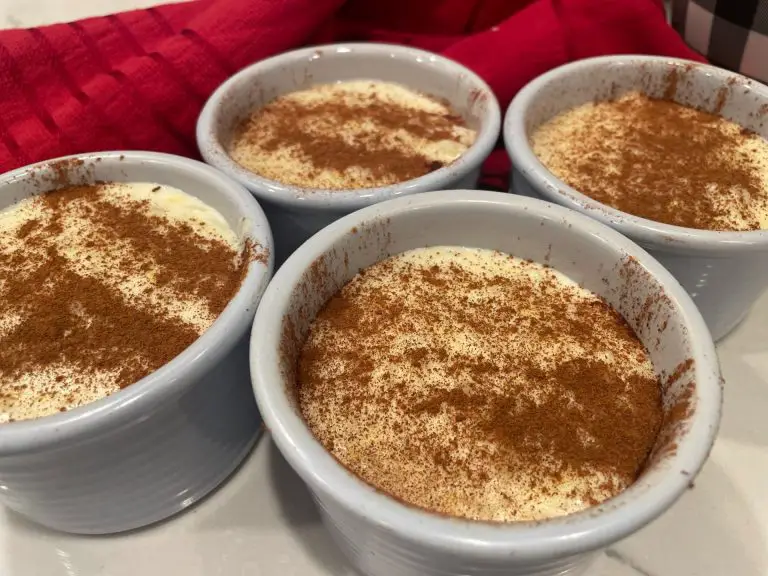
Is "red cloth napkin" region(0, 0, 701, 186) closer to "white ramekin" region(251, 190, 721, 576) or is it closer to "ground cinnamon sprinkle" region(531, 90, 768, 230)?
"ground cinnamon sprinkle" region(531, 90, 768, 230)

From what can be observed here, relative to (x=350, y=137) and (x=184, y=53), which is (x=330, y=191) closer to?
(x=350, y=137)

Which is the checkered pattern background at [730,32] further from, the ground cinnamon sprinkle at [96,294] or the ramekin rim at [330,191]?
the ground cinnamon sprinkle at [96,294]

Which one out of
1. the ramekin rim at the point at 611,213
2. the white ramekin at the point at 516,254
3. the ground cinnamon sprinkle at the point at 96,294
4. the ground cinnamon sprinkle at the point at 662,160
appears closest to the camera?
the white ramekin at the point at 516,254

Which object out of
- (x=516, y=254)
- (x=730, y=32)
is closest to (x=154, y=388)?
(x=516, y=254)

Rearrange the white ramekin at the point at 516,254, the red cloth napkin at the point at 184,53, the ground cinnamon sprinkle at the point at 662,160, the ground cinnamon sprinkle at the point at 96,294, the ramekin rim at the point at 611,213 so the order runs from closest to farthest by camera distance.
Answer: the white ramekin at the point at 516,254
the ground cinnamon sprinkle at the point at 96,294
the ramekin rim at the point at 611,213
the ground cinnamon sprinkle at the point at 662,160
the red cloth napkin at the point at 184,53

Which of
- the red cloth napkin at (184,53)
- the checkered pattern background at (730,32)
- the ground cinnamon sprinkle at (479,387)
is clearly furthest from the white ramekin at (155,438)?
the checkered pattern background at (730,32)

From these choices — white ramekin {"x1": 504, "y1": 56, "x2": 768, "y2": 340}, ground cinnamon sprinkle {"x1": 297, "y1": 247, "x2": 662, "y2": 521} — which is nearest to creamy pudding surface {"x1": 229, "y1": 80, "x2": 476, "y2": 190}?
white ramekin {"x1": 504, "y1": 56, "x2": 768, "y2": 340}
